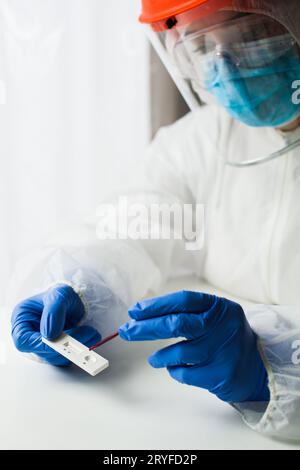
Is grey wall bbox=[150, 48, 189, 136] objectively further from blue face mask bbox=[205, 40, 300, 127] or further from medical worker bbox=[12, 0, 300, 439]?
blue face mask bbox=[205, 40, 300, 127]

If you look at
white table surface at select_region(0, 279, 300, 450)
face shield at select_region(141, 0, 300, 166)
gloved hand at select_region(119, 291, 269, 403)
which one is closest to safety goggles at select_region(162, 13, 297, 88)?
face shield at select_region(141, 0, 300, 166)

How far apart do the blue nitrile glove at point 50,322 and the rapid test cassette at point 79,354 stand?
15mm

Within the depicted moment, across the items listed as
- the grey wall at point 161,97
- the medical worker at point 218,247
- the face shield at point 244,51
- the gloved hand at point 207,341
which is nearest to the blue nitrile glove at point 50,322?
the medical worker at point 218,247

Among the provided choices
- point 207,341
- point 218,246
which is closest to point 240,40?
point 218,246

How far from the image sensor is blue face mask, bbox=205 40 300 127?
1.04m

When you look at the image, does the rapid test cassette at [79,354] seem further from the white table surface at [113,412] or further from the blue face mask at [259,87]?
the blue face mask at [259,87]

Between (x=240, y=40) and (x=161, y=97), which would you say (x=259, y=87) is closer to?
(x=240, y=40)

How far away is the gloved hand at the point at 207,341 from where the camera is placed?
2.66 ft

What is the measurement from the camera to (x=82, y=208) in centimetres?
152

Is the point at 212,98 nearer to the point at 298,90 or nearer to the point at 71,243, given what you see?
the point at 298,90

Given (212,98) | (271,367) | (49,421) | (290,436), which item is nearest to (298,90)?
(212,98)

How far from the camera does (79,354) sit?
0.88 metres

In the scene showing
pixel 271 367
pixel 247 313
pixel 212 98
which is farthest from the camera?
pixel 212 98
